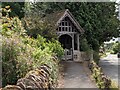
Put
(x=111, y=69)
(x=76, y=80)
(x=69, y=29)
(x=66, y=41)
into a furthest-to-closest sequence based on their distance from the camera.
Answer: (x=66, y=41) → (x=69, y=29) → (x=111, y=69) → (x=76, y=80)

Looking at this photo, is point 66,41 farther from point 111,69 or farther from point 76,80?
point 76,80

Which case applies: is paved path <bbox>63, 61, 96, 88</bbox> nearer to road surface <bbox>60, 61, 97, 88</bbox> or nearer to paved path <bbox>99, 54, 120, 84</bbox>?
road surface <bbox>60, 61, 97, 88</bbox>

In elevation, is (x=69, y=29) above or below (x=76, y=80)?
above

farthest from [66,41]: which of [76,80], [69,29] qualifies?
[76,80]

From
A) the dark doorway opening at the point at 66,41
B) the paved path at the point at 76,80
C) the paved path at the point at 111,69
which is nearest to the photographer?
the paved path at the point at 76,80

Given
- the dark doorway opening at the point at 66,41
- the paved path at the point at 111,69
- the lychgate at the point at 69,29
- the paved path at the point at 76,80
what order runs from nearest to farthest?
the paved path at the point at 76,80 → the paved path at the point at 111,69 → the lychgate at the point at 69,29 → the dark doorway opening at the point at 66,41

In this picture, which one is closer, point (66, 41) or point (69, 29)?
point (69, 29)

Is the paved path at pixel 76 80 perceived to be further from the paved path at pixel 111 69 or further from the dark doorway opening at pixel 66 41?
the dark doorway opening at pixel 66 41

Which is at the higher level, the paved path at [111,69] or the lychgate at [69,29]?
the lychgate at [69,29]

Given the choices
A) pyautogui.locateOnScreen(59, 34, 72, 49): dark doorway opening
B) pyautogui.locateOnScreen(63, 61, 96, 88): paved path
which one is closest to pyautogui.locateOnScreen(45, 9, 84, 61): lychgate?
pyautogui.locateOnScreen(59, 34, 72, 49): dark doorway opening

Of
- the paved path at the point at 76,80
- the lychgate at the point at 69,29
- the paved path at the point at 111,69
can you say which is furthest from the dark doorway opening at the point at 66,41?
the paved path at the point at 76,80

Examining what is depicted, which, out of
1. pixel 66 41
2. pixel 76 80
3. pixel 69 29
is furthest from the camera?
pixel 66 41

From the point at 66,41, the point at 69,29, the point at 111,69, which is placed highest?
the point at 69,29

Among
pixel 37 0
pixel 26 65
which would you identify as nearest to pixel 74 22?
A: pixel 37 0
